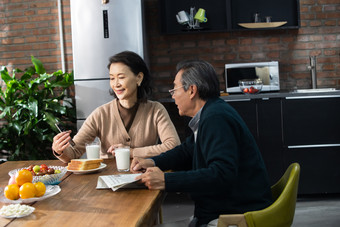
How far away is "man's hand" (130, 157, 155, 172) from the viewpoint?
6.26ft

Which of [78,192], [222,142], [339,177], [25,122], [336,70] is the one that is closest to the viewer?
[222,142]

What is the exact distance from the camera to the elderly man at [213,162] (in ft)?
5.02

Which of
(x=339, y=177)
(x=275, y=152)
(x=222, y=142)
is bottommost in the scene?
(x=339, y=177)

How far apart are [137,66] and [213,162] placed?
4.16 ft

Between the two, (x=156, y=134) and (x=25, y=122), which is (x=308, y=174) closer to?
(x=156, y=134)

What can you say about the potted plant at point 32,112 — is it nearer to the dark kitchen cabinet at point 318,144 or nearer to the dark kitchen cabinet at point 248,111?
the dark kitchen cabinet at point 248,111

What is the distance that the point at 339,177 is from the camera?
12.9 ft

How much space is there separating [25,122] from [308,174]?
2829mm

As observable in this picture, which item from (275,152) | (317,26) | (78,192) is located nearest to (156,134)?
(78,192)

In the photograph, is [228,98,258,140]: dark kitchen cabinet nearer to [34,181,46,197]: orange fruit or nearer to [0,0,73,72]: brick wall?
[0,0,73,72]: brick wall

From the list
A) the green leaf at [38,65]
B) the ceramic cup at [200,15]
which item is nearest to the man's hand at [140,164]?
the ceramic cup at [200,15]

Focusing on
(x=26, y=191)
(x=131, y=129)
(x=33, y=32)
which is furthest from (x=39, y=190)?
(x=33, y=32)

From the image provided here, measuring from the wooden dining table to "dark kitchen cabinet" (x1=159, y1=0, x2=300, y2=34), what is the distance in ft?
10.2

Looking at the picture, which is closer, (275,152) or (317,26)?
(275,152)
